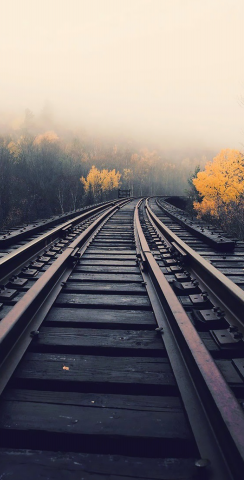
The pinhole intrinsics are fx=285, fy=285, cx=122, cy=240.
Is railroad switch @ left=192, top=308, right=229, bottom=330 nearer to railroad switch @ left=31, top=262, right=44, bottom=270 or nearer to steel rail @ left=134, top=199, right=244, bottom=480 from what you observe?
steel rail @ left=134, top=199, right=244, bottom=480

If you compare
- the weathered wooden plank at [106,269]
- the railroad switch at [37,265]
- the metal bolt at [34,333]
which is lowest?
the metal bolt at [34,333]

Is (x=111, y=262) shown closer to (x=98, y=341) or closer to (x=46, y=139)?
(x=98, y=341)

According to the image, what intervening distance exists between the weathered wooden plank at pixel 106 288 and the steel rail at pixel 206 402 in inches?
38.0

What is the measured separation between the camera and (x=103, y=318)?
2521 millimetres

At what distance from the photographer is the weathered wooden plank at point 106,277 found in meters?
3.55

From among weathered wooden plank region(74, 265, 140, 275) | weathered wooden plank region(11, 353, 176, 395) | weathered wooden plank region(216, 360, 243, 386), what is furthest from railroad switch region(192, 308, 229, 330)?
weathered wooden plank region(74, 265, 140, 275)

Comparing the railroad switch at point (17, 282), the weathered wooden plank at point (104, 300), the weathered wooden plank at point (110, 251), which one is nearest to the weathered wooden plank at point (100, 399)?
the weathered wooden plank at point (104, 300)

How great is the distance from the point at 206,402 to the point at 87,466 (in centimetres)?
63

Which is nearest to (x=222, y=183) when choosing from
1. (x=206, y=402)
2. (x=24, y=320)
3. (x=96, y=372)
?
(x=24, y=320)

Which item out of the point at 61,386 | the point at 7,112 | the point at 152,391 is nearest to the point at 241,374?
the point at 152,391

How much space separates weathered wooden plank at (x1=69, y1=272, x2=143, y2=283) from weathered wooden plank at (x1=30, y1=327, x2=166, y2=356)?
1.23 metres

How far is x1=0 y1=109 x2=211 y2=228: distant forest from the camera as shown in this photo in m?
37.0

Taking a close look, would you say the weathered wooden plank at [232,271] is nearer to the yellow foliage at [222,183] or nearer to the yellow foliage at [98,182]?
the yellow foliage at [222,183]

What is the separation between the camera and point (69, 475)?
3.85ft
